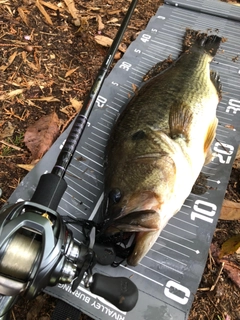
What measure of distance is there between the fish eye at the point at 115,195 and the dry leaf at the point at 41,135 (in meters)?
0.83

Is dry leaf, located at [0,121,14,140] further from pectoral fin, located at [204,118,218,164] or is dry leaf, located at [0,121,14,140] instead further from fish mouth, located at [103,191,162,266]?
pectoral fin, located at [204,118,218,164]

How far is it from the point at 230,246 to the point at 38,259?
141 cm

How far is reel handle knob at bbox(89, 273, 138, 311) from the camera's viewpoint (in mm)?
1629

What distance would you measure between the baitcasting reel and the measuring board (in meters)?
0.63

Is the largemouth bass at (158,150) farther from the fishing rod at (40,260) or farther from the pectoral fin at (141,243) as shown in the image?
the fishing rod at (40,260)

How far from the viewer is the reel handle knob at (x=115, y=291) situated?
5.34 ft

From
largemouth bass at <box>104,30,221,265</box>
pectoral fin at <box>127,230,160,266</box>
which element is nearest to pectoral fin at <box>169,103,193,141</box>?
largemouth bass at <box>104,30,221,265</box>

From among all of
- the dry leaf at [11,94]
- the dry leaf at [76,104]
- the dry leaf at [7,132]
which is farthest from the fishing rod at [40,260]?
the dry leaf at [11,94]

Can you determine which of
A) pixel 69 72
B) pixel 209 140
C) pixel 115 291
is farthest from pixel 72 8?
pixel 115 291

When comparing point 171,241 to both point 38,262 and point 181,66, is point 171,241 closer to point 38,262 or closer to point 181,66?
point 38,262

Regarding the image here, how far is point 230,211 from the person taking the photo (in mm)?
2639

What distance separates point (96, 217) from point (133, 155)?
21.1 inches

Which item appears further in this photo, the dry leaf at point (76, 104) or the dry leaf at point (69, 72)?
the dry leaf at point (69, 72)

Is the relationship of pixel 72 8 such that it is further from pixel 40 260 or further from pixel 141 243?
pixel 40 260
